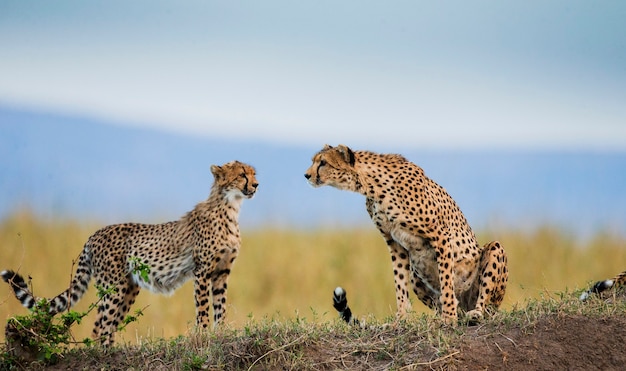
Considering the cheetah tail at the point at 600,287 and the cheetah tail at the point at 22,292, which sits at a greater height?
the cheetah tail at the point at 600,287

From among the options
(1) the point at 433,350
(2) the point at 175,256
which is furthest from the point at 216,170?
(1) the point at 433,350

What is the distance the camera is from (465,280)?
5.93 metres

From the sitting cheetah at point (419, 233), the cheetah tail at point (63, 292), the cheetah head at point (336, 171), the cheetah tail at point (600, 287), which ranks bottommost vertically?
the cheetah tail at point (63, 292)

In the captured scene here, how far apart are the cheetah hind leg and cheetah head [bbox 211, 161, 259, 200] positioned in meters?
1.75

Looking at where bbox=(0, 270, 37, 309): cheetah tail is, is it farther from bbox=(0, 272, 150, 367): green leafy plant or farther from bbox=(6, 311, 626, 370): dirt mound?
bbox=(6, 311, 626, 370): dirt mound

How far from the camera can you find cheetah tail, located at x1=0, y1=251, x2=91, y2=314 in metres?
6.28

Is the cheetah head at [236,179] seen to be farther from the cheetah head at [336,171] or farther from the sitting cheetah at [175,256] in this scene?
the cheetah head at [336,171]

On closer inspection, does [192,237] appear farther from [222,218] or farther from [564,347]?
[564,347]

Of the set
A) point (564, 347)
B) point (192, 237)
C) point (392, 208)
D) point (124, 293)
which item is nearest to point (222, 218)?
point (192, 237)

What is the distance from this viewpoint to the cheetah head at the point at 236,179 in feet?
21.6

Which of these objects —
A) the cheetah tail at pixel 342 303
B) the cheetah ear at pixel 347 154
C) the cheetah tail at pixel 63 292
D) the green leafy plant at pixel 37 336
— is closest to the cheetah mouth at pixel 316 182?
the cheetah ear at pixel 347 154

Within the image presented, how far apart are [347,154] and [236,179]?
1.13 m

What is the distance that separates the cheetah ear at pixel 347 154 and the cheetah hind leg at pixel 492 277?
1.04m

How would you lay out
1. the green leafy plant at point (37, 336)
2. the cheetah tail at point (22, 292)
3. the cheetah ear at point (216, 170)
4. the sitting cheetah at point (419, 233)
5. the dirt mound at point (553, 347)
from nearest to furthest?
the dirt mound at point (553, 347) < the green leafy plant at point (37, 336) < the sitting cheetah at point (419, 233) < the cheetah tail at point (22, 292) < the cheetah ear at point (216, 170)
